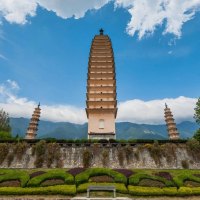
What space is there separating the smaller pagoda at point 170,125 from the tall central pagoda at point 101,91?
12785 mm

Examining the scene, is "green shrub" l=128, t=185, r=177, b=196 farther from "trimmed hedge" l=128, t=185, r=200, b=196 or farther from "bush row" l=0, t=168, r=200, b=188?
"bush row" l=0, t=168, r=200, b=188

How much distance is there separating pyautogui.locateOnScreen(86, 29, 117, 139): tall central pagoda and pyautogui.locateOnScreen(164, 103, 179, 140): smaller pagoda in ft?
41.9

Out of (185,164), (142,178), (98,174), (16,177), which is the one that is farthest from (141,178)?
(16,177)

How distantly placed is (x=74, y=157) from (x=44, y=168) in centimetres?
391

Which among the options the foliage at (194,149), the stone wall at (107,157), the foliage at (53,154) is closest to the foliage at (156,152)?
the stone wall at (107,157)

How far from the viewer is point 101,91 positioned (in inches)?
2176

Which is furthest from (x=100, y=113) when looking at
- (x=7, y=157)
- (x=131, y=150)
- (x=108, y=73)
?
(x=7, y=157)

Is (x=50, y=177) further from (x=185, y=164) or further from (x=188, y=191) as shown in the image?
(x=185, y=164)

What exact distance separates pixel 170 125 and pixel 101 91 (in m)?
17.6

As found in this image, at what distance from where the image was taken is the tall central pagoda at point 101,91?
5141cm

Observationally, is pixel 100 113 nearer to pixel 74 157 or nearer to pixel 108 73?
pixel 108 73

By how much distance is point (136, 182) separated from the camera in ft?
70.1

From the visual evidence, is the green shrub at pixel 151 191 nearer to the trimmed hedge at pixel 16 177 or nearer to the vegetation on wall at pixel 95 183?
the vegetation on wall at pixel 95 183

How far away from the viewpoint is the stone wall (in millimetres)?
30625
